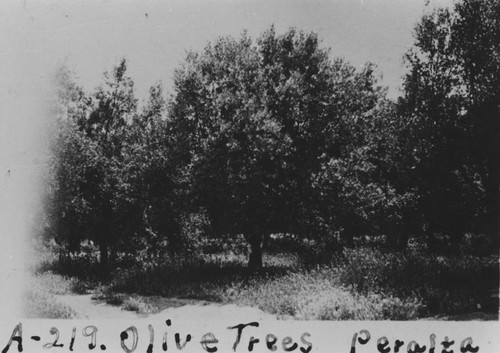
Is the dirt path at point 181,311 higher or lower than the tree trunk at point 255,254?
lower

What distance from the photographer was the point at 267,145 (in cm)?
1566

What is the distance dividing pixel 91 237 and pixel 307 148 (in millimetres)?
12295

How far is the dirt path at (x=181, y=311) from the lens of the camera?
38.7 ft

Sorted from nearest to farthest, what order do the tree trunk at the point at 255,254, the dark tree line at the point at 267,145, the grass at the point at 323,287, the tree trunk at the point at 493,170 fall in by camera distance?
the grass at the point at 323,287, the tree trunk at the point at 493,170, the dark tree line at the point at 267,145, the tree trunk at the point at 255,254

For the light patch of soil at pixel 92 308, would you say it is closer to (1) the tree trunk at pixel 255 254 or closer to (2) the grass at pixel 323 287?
(2) the grass at pixel 323 287

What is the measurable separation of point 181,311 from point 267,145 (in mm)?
6932

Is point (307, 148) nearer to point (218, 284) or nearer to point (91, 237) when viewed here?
point (218, 284)

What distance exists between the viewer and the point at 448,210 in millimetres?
18109

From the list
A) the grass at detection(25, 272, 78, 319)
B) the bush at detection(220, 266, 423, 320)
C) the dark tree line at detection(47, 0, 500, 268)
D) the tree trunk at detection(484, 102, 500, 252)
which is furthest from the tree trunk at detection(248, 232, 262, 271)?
the tree trunk at detection(484, 102, 500, 252)

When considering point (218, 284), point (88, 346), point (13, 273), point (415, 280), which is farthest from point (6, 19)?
point (415, 280)

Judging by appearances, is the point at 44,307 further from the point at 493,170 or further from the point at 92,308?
the point at 493,170

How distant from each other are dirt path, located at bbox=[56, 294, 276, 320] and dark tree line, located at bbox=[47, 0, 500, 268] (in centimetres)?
399

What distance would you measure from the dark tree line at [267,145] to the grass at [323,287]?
212 cm

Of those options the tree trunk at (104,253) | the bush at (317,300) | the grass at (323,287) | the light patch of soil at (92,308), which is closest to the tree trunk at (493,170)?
the grass at (323,287)
